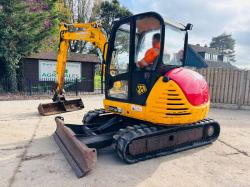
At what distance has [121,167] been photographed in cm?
392

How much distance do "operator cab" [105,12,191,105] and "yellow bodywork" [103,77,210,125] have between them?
0.14 meters

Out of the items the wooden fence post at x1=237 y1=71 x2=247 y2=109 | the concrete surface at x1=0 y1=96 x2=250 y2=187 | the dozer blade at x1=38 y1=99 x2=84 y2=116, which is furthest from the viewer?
the wooden fence post at x1=237 y1=71 x2=247 y2=109

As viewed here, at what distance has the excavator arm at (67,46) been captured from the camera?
19.3 ft

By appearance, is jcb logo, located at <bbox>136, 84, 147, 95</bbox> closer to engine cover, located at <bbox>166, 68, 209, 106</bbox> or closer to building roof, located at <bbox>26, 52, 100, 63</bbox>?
engine cover, located at <bbox>166, 68, 209, 106</bbox>

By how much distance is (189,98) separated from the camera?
4367 mm

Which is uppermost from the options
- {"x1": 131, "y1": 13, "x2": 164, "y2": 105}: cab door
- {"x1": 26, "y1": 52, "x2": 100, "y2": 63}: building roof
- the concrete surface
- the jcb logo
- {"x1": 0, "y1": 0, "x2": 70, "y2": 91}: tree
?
{"x1": 0, "y1": 0, "x2": 70, "y2": 91}: tree

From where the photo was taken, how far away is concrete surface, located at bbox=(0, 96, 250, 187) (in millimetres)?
3445

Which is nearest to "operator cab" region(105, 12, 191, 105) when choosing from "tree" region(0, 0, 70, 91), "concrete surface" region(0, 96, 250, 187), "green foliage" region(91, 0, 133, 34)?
"concrete surface" region(0, 96, 250, 187)

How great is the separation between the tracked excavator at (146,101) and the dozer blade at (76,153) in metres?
0.02

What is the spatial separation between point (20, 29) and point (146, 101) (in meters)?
11.7

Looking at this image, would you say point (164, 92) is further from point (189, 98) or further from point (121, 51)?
point (121, 51)

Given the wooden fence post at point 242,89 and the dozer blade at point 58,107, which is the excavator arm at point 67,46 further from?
the wooden fence post at point 242,89

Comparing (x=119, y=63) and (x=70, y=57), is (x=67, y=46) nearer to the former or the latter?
(x=119, y=63)

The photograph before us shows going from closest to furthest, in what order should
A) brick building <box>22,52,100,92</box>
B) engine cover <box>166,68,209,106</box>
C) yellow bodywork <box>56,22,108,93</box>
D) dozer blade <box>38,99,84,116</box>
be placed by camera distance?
engine cover <box>166,68,209,106</box> → yellow bodywork <box>56,22,108,93</box> → dozer blade <box>38,99,84,116</box> → brick building <box>22,52,100,92</box>
